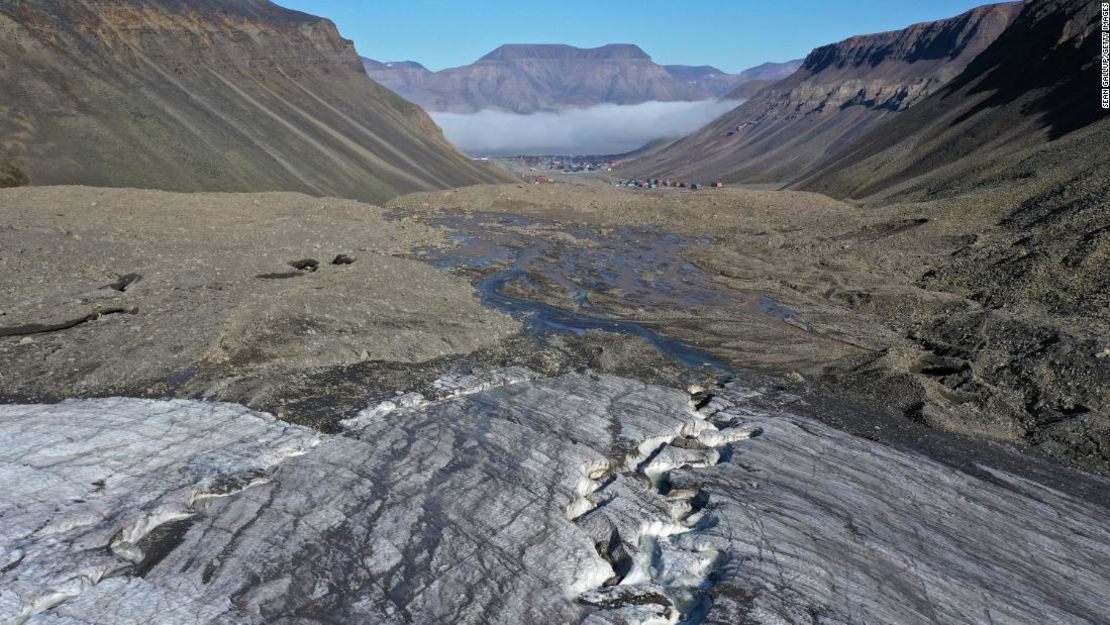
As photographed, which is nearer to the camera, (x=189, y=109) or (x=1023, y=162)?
(x=1023, y=162)

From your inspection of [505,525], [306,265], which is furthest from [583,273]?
[505,525]

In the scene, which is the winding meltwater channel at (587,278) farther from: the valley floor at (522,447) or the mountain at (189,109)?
the mountain at (189,109)

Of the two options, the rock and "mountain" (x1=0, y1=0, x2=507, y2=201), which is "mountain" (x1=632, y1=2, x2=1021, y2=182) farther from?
the rock

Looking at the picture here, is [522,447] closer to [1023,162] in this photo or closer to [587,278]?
[587,278]

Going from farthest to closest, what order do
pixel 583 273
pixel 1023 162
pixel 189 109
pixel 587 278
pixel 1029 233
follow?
pixel 189 109 < pixel 1023 162 < pixel 583 273 < pixel 587 278 < pixel 1029 233

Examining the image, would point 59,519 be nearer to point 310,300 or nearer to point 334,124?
point 310,300

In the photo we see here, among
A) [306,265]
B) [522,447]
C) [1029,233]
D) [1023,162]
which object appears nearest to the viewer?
[522,447]

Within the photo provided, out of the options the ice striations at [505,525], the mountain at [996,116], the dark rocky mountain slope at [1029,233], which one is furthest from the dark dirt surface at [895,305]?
the mountain at [996,116]
